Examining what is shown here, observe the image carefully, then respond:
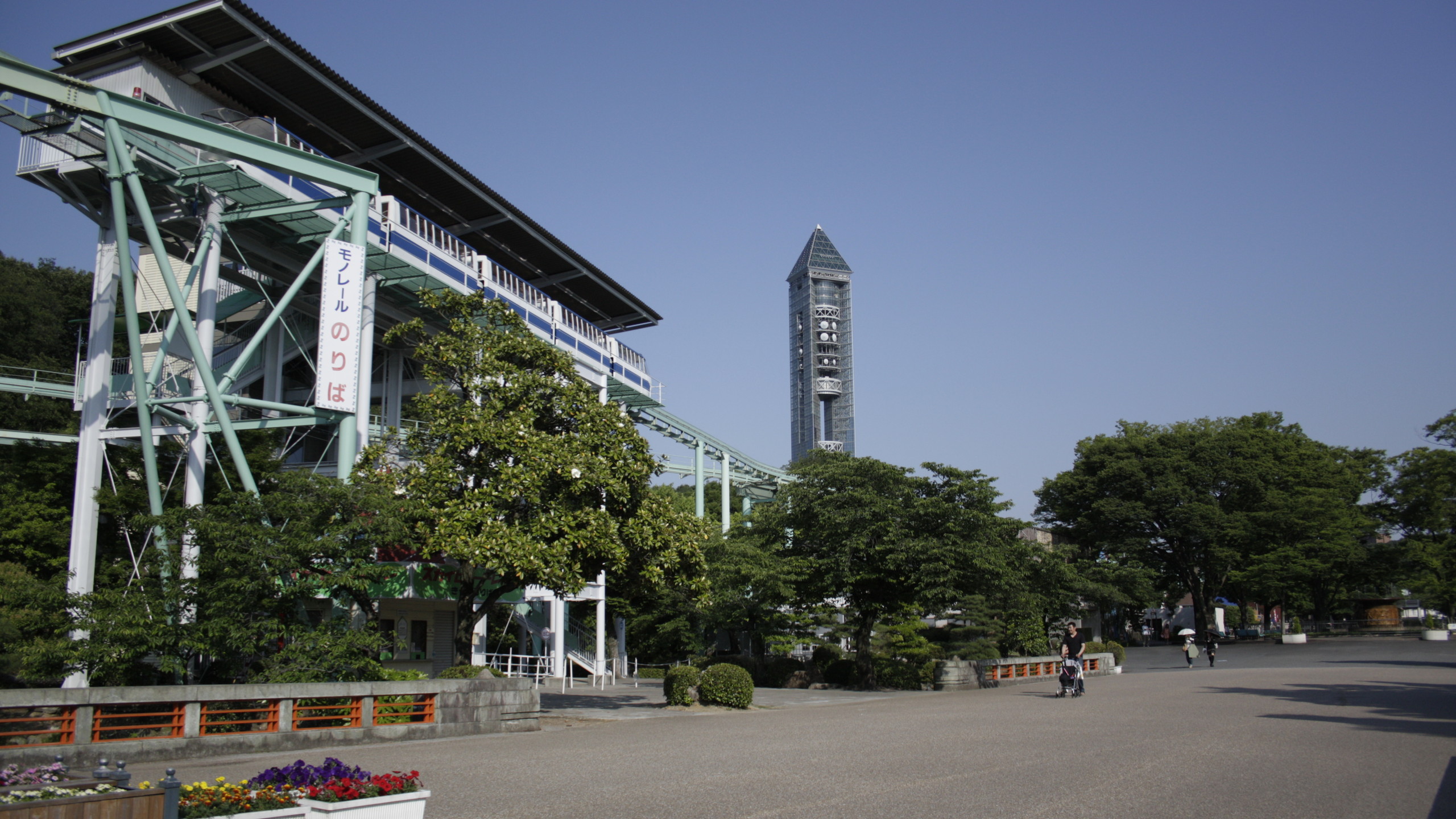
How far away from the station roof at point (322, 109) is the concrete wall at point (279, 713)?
16957mm

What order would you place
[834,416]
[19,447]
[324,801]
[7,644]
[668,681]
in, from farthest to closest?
[834,416] → [19,447] → [668,681] → [7,644] → [324,801]

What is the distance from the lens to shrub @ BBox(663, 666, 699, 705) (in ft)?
74.6

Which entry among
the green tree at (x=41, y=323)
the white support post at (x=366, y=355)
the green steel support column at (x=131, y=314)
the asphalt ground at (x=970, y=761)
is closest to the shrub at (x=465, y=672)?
the asphalt ground at (x=970, y=761)

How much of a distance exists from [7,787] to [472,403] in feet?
45.4

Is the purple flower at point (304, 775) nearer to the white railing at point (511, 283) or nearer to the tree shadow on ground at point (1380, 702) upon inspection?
the tree shadow on ground at point (1380, 702)

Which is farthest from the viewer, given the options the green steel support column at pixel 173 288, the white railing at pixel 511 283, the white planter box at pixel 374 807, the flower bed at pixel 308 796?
the white railing at pixel 511 283

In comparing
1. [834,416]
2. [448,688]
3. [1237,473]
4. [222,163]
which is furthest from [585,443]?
[834,416]

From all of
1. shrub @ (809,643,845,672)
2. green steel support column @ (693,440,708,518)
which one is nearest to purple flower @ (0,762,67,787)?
shrub @ (809,643,845,672)

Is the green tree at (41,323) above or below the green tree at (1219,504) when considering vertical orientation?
above

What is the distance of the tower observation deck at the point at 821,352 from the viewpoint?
140125 mm

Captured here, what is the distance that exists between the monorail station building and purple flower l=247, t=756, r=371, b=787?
491 inches

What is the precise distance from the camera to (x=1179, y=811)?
344 inches

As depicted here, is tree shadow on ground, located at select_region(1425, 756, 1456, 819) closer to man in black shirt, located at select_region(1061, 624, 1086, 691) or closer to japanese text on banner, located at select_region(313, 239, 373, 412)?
man in black shirt, located at select_region(1061, 624, 1086, 691)

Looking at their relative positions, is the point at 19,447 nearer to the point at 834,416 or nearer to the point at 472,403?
the point at 472,403
